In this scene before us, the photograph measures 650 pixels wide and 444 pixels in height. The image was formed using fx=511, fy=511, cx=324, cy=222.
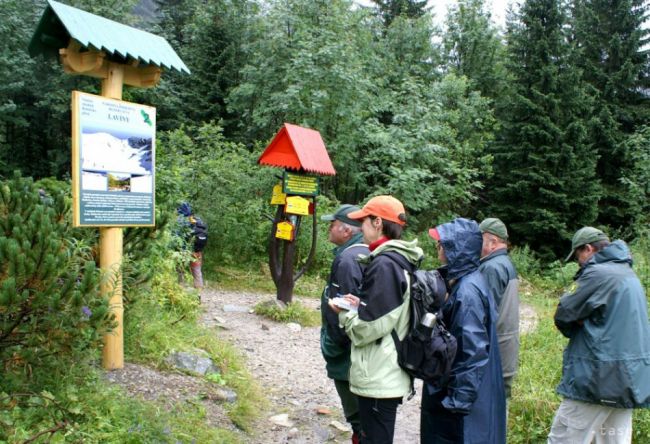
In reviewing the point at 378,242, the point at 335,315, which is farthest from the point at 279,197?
the point at 378,242

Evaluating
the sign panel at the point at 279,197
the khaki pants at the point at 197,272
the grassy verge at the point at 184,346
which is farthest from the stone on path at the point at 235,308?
the grassy verge at the point at 184,346

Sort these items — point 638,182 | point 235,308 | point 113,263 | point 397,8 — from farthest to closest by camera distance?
point 397,8, point 638,182, point 235,308, point 113,263

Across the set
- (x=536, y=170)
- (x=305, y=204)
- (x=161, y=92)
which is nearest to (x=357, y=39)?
(x=536, y=170)

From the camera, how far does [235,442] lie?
3.92 m

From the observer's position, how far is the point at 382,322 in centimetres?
268

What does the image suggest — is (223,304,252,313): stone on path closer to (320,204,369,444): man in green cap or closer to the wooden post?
the wooden post

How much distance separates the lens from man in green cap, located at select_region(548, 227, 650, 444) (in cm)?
315

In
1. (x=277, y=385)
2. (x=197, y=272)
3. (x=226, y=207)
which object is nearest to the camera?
(x=277, y=385)

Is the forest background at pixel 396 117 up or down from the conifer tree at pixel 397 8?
down

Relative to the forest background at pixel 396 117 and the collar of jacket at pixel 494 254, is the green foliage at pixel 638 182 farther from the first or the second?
the collar of jacket at pixel 494 254

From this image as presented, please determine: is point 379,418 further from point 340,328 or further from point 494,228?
point 494,228

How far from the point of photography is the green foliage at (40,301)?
112 inches

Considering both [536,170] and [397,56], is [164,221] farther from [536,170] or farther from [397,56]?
[397,56]

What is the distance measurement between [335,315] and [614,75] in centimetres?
1939
